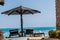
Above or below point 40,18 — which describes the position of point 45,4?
above

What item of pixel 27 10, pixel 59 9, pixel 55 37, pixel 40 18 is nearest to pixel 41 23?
pixel 40 18

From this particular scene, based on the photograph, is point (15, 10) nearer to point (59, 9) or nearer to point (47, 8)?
point (59, 9)

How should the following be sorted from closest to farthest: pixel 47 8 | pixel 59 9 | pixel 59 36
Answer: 1. pixel 59 36
2. pixel 59 9
3. pixel 47 8

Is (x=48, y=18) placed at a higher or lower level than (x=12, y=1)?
lower

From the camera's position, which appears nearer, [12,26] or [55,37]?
[55,37]

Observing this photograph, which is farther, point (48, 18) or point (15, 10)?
point (48, 18)

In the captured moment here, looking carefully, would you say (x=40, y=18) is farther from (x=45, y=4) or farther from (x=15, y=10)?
(x=15, y=10)

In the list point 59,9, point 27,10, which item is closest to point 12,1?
point 27,10

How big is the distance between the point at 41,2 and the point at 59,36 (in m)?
19.6

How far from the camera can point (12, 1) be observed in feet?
88.2

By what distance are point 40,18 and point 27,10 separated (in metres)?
9.44

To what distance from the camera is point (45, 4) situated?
2706 centimetres

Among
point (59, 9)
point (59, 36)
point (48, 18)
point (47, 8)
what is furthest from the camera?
point (47, 8)

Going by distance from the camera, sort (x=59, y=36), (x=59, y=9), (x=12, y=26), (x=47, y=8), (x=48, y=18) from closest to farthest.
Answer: (x=59, y=36)
(x=59, y=9)
(x=48, y=18)
(x=12, y=26)
(x=47, y=8)
